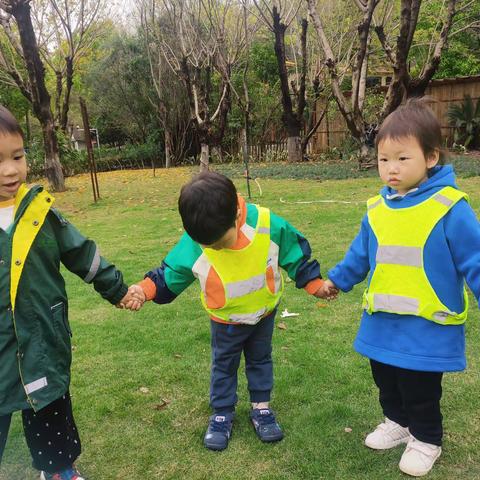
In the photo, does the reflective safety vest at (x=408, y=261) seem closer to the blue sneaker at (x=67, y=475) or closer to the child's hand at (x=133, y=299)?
the child's hand at (x=133, y=299)

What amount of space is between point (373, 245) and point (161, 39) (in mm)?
17939

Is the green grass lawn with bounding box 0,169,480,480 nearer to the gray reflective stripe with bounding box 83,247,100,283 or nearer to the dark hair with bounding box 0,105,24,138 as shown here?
the gray reflective stripe with bounding box 83,247,100,283

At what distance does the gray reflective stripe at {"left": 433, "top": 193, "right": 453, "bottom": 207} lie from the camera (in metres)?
2.00

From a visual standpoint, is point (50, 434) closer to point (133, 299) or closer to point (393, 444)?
point (133, 299)

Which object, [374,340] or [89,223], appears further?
[89,223]

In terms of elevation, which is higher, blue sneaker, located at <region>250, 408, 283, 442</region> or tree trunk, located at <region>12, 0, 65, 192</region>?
tree trunk, located at <region>12, 0, 65, 192</region>

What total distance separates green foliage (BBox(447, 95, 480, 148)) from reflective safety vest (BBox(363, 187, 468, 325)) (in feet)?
53.4

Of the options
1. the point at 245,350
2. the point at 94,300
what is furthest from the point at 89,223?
the point at 245,350

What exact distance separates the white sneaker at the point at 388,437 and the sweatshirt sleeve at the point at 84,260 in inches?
53.1

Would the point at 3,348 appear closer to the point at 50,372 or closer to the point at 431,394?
the point at 50,372

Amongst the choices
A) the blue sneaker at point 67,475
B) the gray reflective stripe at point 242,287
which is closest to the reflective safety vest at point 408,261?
the gray reflective stripe at point 242,287

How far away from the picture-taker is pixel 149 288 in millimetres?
2484

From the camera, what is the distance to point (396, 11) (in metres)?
17.3

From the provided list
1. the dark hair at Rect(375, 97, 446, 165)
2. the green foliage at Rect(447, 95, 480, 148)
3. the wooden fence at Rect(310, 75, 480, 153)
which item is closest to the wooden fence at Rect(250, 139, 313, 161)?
the wooden fence at Rect(310, 75, 480, 153)
